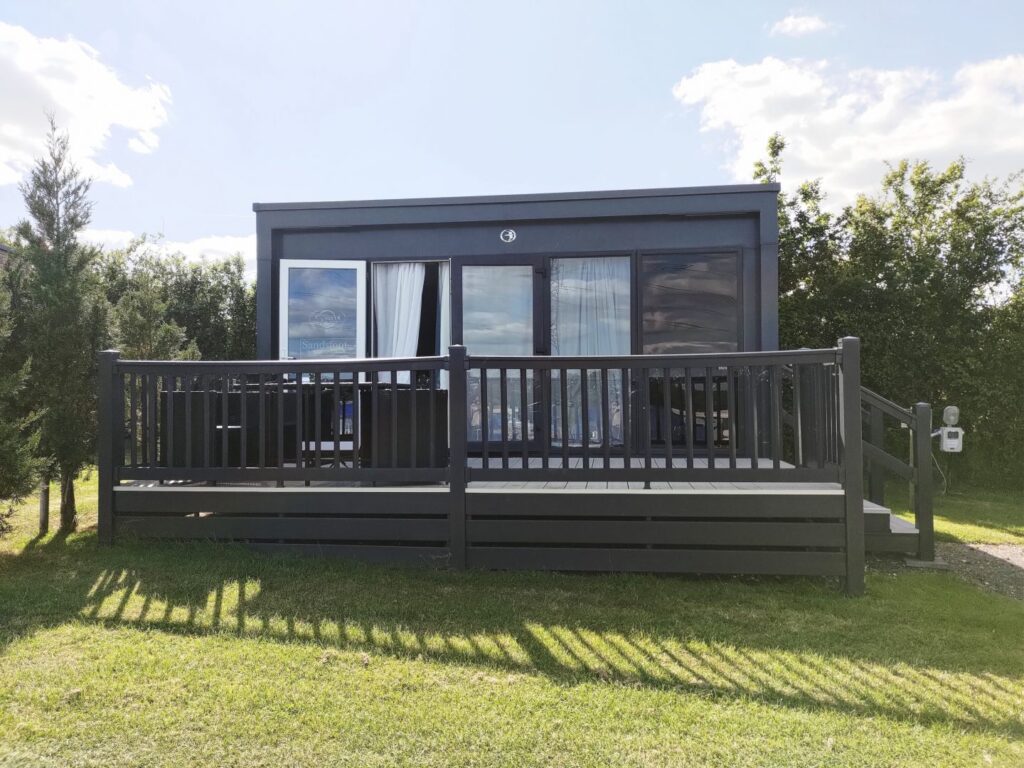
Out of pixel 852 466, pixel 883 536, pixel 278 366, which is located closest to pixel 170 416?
pixel 278 366

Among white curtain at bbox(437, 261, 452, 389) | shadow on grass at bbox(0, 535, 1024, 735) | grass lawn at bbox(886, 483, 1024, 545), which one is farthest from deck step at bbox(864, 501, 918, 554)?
white curtain at bbox(437, 261, 452, 389)

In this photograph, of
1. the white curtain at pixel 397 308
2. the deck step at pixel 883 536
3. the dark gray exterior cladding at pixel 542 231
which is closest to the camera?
the deck step at pixel 883 536

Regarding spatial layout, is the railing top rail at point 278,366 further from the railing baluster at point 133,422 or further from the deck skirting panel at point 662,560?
the deck skirting panel at point 662,560

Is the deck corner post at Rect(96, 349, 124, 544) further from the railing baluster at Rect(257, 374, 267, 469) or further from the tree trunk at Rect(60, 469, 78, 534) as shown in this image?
the tree trunk at Rect(60, 469, 78, 534)

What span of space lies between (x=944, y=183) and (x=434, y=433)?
385 inches

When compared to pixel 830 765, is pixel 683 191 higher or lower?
higher

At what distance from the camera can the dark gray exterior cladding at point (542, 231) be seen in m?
5.52

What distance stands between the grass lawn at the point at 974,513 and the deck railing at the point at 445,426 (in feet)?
7.72

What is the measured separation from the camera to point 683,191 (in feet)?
18.2

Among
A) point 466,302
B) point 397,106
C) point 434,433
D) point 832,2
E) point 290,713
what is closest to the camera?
point 290,713

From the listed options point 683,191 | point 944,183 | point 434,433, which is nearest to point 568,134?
point 683,191

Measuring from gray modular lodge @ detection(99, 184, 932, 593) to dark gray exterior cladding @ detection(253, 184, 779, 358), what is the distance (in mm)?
19

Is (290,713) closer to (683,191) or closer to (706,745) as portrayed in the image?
(706,745)

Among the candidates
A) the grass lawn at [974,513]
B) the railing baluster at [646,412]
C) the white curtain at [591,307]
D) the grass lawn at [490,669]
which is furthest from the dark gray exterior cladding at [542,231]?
the grass lawn at [490,669]
